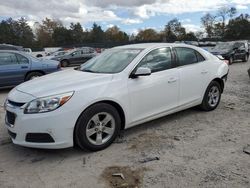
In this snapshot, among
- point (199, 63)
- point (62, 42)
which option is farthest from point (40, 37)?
point (199, 63)

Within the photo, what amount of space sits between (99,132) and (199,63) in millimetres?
2793

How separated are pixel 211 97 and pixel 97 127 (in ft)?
10.2

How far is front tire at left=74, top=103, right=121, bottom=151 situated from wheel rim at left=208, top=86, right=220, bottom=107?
2636mm

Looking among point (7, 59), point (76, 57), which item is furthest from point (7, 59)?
point (76, 57)

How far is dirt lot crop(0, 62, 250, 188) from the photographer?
3783mm

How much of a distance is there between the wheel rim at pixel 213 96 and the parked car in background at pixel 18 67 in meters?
6.49

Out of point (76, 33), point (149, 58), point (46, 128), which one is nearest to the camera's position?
point (46, 128)

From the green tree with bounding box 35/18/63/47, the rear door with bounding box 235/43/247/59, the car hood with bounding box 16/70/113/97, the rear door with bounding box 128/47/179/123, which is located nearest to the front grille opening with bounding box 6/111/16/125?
the car hood with bounding box 16/70/113/97

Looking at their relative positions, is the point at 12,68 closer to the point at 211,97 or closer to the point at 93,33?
the point at 211,97

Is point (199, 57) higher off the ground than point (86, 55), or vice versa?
point (199, 57)

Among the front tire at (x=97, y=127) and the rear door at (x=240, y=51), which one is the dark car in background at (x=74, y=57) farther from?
Answer: the front tire at (x=97, y=127)

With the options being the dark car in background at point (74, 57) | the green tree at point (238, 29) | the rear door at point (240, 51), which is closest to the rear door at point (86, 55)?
the dark car in background at point (74, 57)

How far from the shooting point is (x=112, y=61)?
558 cm

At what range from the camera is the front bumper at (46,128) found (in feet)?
13.8
